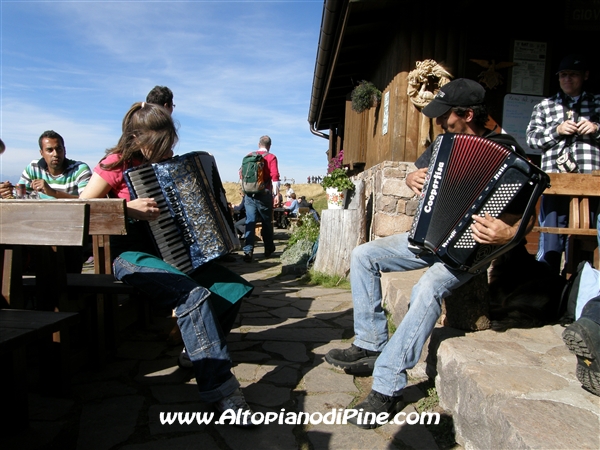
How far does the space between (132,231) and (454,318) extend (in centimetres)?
189

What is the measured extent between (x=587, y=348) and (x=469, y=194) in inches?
32.2

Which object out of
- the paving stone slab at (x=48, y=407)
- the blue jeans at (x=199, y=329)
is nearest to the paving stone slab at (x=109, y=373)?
the paving stone slab at (x=48, y=407)

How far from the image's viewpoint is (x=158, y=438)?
211 cm

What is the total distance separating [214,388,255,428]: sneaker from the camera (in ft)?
7.20

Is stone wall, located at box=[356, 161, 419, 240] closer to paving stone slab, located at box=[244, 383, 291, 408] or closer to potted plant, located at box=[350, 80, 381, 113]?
potted plant, located at box=[350, 80, 381, 113]

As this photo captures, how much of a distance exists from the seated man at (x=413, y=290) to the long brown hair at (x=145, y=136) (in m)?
1.31

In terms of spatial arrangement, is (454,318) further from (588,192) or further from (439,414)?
(588,192)

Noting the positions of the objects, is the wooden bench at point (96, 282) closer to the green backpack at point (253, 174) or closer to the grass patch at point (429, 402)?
the grass patch at point (429, 402)

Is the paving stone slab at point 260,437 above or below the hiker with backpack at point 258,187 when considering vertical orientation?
below

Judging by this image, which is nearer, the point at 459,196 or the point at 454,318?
the point at 459,196

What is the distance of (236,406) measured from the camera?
87.6 inches

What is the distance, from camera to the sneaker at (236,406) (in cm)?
220

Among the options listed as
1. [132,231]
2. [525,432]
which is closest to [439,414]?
[525,432]

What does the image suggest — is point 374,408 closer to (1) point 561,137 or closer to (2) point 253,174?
(1) point 561,137
